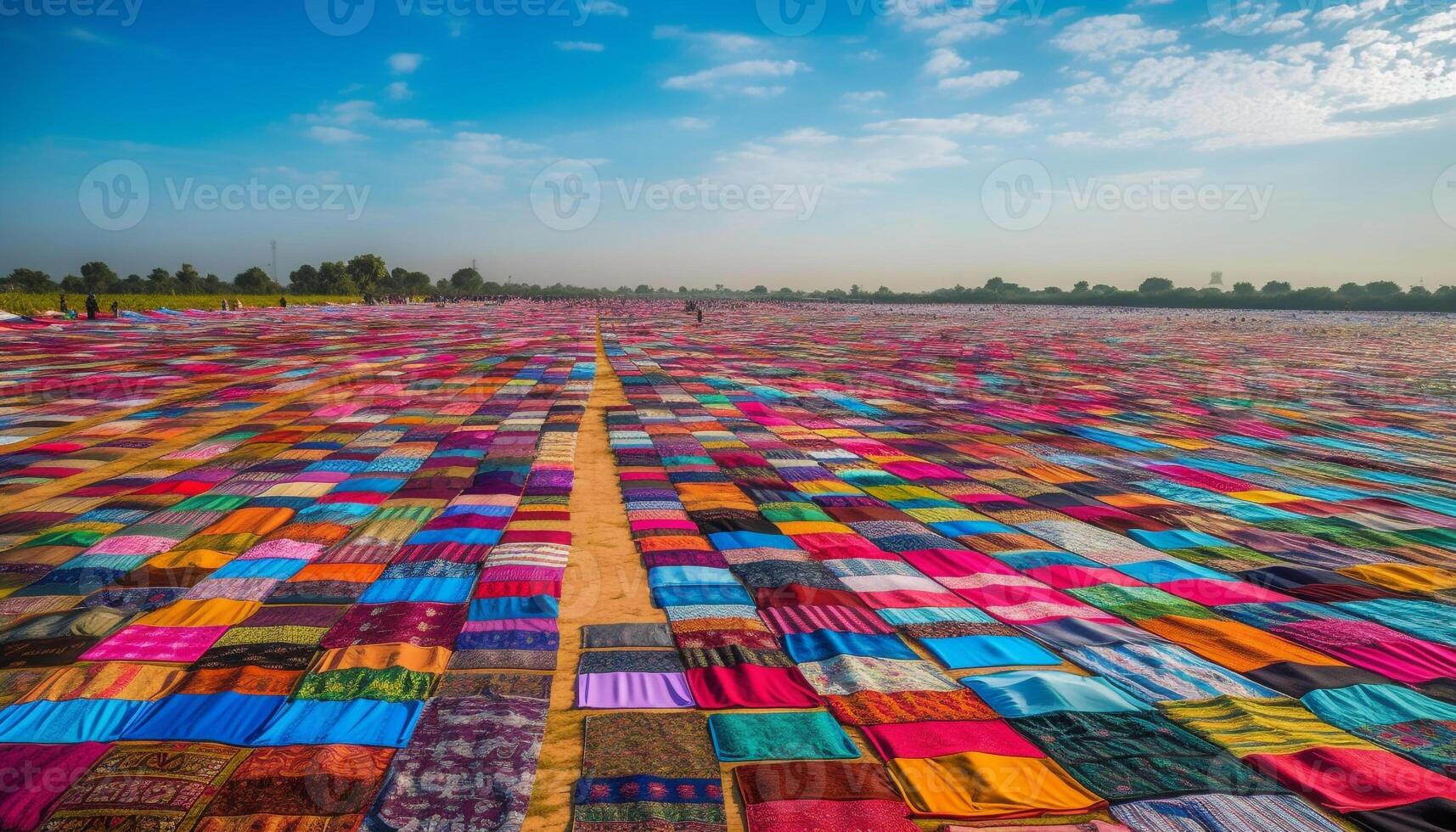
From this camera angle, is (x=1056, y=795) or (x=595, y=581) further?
(x=595, y=581)

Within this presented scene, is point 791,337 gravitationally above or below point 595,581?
above

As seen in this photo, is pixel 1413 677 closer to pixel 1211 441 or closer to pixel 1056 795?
pixel 1056 795

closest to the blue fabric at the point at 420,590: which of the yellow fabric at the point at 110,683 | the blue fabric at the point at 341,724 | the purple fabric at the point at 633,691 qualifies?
the yellow fabric at the point at 110,683

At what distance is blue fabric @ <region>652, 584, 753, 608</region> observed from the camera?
9039 mm

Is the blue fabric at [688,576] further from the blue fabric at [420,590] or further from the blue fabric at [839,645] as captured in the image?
the blue fabric at [420,590]

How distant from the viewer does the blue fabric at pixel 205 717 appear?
5852 mm

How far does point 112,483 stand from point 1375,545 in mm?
23732

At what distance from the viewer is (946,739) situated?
20.4 feet

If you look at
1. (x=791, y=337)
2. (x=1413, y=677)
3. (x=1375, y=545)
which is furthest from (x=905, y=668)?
(x=791, y=337)

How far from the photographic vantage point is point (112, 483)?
1319 cm

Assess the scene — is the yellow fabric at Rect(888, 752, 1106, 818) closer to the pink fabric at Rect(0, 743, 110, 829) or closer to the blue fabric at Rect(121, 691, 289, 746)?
the blue fabric at Rect(121, 691, 289, 746)

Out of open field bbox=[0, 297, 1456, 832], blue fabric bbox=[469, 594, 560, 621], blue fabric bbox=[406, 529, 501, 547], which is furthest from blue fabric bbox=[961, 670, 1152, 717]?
blue fabric bbox=[406, 529, 501, 547]

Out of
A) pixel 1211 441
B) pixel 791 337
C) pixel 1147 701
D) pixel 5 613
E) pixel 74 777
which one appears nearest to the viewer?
pixel 74 777

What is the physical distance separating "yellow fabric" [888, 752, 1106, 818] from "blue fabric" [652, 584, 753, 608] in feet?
11.8
